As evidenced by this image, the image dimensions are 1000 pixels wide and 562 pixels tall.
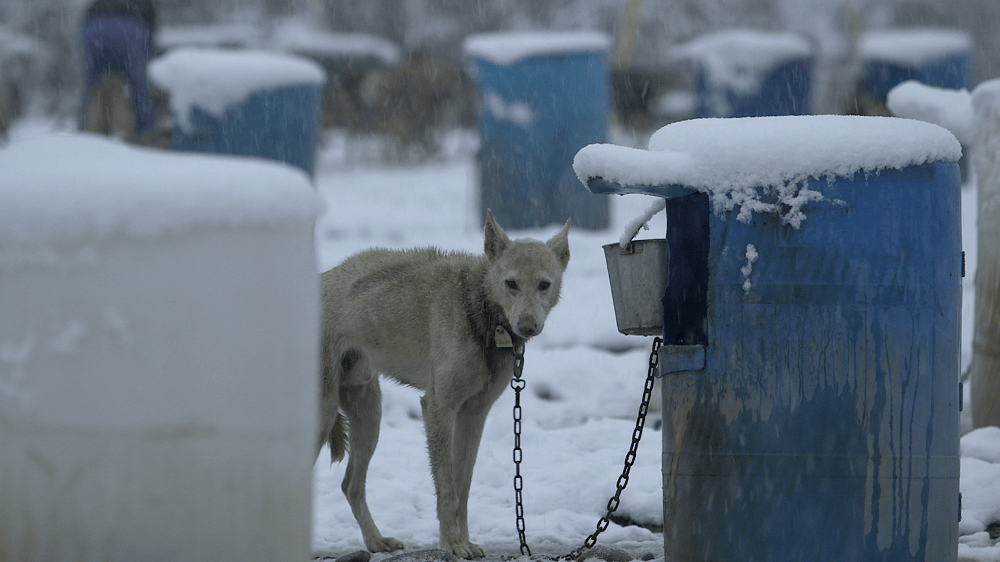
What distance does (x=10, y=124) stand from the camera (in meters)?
20.7

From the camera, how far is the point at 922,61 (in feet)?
52.1

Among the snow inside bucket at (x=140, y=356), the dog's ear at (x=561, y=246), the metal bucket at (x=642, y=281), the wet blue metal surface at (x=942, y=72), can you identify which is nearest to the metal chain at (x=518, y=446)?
the dog's ear at (x=561, y=246)

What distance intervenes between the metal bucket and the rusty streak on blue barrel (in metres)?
0.31

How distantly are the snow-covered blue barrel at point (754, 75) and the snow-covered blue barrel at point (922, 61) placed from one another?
1.23m

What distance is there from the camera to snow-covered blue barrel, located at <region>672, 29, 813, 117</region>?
1633cm

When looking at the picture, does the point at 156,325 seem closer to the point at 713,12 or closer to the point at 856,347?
the point at 856,347

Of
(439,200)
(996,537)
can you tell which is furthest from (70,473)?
(439,200)

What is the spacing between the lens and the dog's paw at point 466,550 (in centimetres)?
525

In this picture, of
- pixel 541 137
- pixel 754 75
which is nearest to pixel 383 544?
pixel 541 137

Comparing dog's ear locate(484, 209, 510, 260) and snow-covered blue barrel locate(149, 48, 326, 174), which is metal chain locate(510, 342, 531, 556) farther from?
snow-covered blue barrel locate(149, 48, 326, 174)

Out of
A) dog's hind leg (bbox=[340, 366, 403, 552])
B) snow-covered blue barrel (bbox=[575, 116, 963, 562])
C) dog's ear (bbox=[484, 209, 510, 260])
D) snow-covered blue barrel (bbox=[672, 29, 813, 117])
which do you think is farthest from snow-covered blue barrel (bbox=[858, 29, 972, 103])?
snow-covered blue barrel (bbox=[575, 116, 963, 562])

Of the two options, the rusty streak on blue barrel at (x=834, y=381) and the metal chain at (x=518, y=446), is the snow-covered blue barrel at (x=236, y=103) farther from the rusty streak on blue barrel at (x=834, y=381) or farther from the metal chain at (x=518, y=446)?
the rusty streak on blue barrel at (x=834, y=381)

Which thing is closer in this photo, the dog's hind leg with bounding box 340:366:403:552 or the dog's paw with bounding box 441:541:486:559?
the dog's paw with bounding box 441:541:486:559

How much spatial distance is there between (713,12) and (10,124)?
18.6 m
